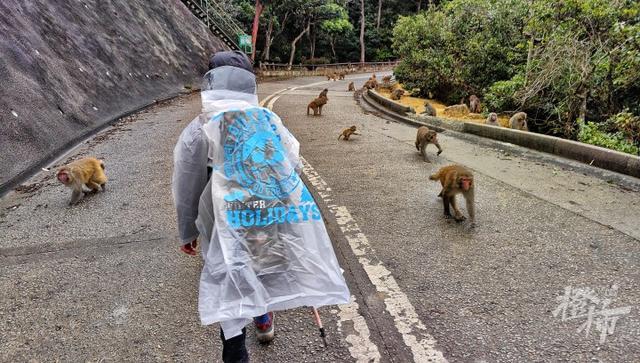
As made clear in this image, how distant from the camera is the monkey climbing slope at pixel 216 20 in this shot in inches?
1144

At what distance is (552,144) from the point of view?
7.75 meters

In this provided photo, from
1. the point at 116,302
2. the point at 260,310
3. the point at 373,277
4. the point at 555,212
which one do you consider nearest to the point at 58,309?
the point at 116,302

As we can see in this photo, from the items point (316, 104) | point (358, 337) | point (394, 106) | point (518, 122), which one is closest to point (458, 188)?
point (358, 337)

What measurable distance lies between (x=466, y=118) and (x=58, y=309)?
1124cm

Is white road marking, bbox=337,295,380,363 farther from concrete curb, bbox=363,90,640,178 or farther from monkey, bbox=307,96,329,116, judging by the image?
monkey, bbox=307,96,329,116

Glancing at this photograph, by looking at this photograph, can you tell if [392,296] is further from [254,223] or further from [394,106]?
[394,106]

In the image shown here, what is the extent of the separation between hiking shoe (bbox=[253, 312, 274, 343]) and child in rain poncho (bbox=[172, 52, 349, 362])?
470mm

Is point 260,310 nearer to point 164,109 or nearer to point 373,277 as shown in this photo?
point 373,277

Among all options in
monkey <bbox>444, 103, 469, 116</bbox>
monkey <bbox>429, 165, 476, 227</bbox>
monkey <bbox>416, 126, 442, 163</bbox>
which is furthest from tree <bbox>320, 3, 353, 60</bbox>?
monkey <bbox>429, 165, 476, 227</bbox>

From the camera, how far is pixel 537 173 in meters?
6.67

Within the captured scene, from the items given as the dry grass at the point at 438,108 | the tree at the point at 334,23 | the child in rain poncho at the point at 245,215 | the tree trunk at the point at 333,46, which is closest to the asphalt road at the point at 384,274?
the child in rain poncho at the point at 245,215

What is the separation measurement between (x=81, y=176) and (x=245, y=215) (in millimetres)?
4451

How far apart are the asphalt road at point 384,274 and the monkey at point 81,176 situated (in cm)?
19

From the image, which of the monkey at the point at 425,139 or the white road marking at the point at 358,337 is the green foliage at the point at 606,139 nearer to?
the monkey at the point at 425,139
